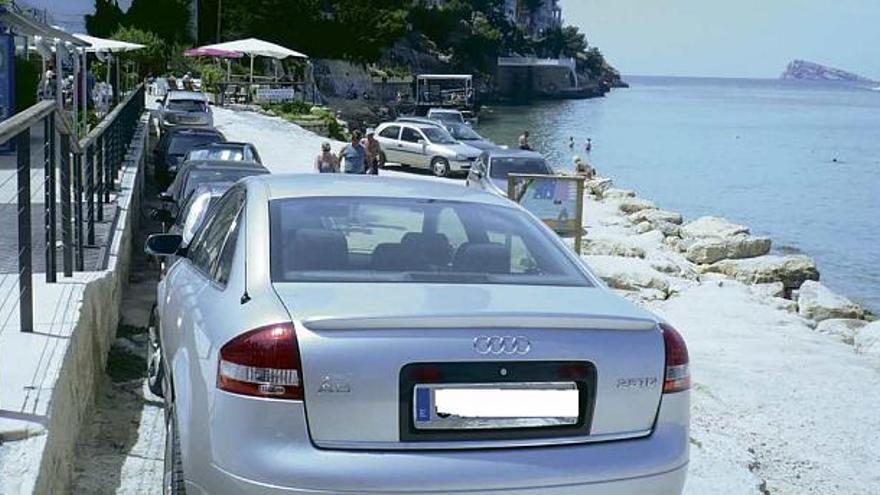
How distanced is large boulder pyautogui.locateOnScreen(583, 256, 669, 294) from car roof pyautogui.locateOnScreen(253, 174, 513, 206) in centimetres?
972

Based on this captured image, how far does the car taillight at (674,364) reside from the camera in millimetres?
3723

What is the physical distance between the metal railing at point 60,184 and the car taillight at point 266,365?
1.46 m

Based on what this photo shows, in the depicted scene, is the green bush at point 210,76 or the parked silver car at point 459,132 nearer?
the parked silver car at point 459,132

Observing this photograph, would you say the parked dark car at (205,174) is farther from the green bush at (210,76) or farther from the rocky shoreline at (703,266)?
the green bush at (210,76)

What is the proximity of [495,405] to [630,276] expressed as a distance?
1224 cm

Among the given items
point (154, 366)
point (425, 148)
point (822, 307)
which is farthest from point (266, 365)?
point (425, 148)

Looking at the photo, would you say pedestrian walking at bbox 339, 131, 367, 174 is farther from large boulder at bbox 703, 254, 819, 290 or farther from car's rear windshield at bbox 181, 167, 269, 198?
large boulder at bbox 703, 254, 819, 290

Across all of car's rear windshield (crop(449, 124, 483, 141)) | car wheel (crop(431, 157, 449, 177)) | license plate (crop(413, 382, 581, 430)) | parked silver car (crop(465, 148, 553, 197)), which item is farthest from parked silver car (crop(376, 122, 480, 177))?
license plate (crop(413, 382, 581, 430))

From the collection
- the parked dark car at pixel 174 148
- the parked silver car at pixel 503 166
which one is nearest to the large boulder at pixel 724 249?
the parked silver car at pixel 503 166

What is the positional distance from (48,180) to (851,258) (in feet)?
95.3

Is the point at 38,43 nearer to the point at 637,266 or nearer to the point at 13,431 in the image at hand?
the point at 637,266

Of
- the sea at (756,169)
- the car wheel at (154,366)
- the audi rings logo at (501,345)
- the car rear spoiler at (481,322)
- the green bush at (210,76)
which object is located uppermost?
the green bush at (210,76)

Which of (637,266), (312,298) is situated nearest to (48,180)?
(312,298)

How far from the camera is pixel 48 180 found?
6.25 m
